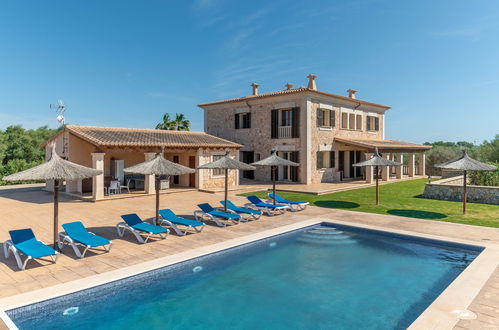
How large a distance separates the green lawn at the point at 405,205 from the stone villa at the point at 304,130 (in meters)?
4.87

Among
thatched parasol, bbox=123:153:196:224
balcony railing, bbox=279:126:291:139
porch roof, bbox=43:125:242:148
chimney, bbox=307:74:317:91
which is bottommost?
thatched parasol, bbox=123:153:196:224

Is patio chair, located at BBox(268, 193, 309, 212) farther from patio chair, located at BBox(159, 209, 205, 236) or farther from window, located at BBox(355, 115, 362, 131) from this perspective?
window, located at BBox(355, 115, 362, 131)

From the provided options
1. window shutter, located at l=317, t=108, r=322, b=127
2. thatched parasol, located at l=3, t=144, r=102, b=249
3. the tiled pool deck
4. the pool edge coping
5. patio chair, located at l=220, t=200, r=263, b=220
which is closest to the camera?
the pool edge coping

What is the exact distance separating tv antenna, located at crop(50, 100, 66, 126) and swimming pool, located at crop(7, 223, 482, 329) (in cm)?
1509

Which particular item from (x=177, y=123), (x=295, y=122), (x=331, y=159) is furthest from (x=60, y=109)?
(x=177, y=123)

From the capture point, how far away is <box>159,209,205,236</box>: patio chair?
387 inches

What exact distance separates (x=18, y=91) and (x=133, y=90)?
38.7 feet

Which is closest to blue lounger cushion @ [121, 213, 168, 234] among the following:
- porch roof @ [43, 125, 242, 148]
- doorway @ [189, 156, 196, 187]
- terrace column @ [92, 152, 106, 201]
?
porch roof @ [43, 125, 242, 148]

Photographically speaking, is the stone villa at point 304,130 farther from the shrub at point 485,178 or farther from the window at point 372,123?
the shrub at point 485,178

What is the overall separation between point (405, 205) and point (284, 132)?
38.1 ft

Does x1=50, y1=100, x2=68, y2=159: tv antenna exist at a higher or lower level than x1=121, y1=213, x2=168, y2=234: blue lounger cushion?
higher

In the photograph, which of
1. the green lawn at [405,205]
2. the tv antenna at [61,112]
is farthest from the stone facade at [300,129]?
the tv antenna at [61,112]

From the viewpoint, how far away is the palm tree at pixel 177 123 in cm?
4072

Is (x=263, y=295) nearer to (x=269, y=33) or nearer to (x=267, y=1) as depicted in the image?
(x=267, y=1)
